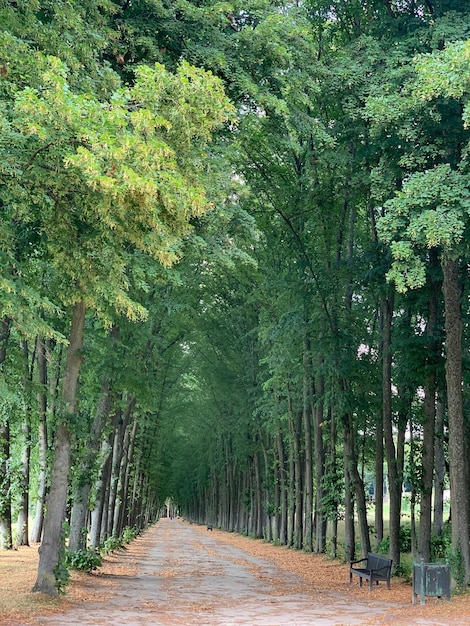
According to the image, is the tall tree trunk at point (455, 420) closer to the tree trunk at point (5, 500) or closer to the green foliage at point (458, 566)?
the green foliage at point (458, 566)

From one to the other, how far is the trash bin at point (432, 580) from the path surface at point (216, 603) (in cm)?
88

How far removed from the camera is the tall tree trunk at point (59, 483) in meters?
12.8

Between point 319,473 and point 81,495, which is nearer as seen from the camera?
point 81,495

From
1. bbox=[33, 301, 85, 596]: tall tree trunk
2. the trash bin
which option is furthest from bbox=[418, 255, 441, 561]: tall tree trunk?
bbox=[33, 301, 85, 596]: tall tree trunk

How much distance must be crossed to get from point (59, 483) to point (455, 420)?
8.68 m

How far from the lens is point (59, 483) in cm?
1329

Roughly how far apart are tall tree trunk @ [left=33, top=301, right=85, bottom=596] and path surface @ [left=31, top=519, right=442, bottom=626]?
995 mm

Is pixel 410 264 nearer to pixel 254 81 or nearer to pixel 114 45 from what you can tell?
pixel 254 81

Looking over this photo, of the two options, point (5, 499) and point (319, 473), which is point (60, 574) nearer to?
point (5, 499)

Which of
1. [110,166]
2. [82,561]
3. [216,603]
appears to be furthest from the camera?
[82,561]

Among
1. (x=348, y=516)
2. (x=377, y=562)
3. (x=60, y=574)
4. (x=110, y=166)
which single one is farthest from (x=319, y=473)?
(x=110, y=166)

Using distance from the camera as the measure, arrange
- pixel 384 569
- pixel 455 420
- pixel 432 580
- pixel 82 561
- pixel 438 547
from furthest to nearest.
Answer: pixel 438 547 < pixel 82 561 < pixel 384 569 < pixel 455 420 < pixel 432 580

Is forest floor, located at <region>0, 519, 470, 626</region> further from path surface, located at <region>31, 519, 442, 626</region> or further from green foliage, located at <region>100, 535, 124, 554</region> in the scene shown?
green foliage, located at <region>100, 535, 124, 554</region>

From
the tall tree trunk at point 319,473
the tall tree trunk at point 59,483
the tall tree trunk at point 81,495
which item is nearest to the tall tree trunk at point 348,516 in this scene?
the tall tree trunk at point 319,473
